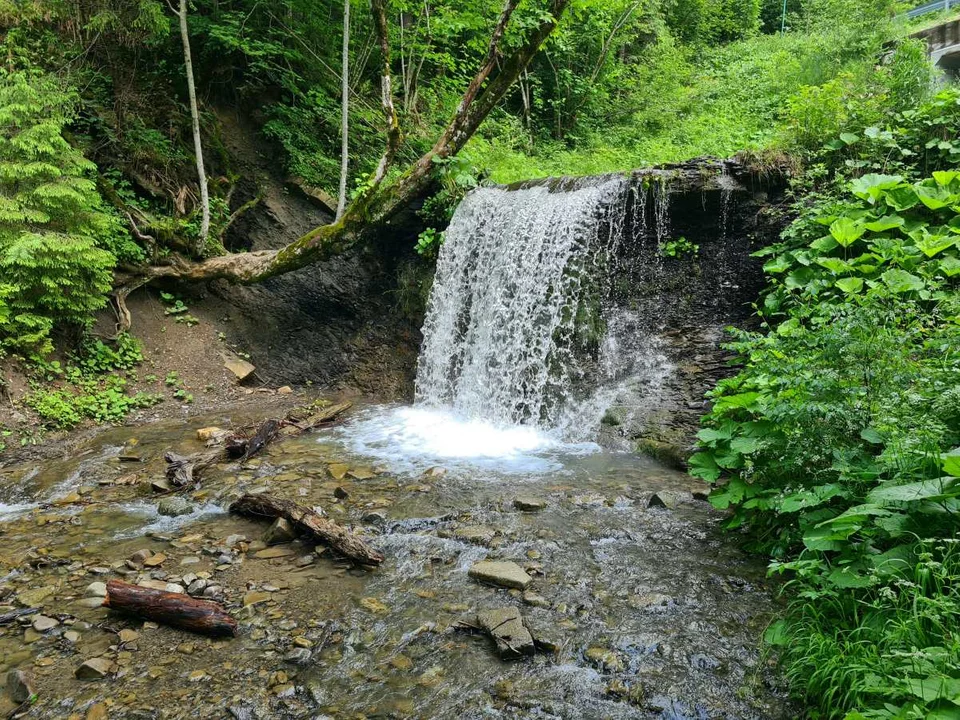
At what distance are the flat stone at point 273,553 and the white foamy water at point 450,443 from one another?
1.77 meters

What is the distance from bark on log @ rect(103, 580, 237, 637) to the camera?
10.2 feet

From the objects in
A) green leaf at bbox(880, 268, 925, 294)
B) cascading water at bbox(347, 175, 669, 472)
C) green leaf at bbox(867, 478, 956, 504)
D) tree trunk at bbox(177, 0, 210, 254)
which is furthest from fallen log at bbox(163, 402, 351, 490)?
green leaf at bbox(880, 268, 925, 294)

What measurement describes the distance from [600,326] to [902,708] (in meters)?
5.95

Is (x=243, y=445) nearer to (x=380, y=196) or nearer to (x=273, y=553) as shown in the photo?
(x=273, y=553)

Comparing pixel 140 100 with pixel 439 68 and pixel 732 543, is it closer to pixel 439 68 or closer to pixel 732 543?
pixel 439 68

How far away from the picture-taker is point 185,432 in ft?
22.7

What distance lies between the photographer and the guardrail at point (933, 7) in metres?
15.6

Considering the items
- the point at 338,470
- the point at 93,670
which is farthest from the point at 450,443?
the point at 93,670

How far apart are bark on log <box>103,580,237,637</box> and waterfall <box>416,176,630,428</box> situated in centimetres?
483

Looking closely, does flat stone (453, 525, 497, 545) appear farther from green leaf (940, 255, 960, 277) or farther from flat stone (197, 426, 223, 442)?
green leaf (940, 255, 960, 277)

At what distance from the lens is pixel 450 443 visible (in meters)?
6.70

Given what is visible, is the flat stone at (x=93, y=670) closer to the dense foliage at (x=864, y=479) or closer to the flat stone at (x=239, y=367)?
the dense foliage at (x=864, y=479)

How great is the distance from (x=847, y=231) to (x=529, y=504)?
3871 millimetres

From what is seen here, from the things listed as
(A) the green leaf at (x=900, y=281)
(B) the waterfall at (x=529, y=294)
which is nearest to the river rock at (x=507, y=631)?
(A) the green leaf at (x=900, y=281)
